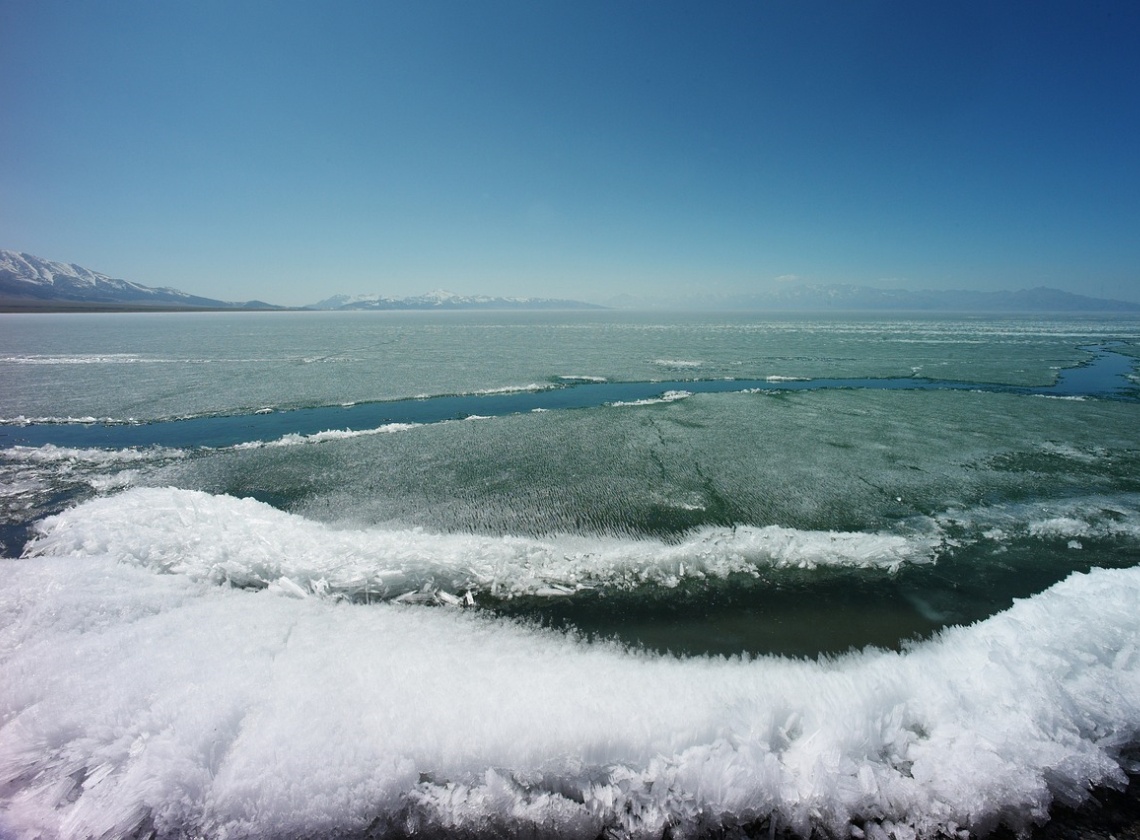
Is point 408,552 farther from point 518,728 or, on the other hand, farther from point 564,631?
point 518,728

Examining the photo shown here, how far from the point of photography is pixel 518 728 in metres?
2.66

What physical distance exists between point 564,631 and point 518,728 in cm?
102

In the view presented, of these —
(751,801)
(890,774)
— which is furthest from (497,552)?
(890,774)

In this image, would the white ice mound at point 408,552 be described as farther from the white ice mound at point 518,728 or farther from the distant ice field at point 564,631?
the white ice mound at point 518,728

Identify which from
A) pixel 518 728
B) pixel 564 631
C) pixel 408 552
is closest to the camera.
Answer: pixel 518 728

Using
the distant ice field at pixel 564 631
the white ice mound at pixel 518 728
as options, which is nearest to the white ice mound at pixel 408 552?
the distant ice field at pixel 564 631

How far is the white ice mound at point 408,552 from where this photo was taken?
14.0 feet

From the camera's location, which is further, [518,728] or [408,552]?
[408,552]

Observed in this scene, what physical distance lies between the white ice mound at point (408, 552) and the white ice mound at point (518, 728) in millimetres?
628

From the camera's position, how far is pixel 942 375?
15227 millimetres

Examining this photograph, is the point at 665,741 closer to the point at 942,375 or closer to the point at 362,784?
the point at 362,784

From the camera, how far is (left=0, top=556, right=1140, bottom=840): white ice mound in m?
2.29

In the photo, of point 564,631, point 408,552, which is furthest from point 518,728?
point 408,552

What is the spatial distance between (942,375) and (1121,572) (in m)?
13.3
